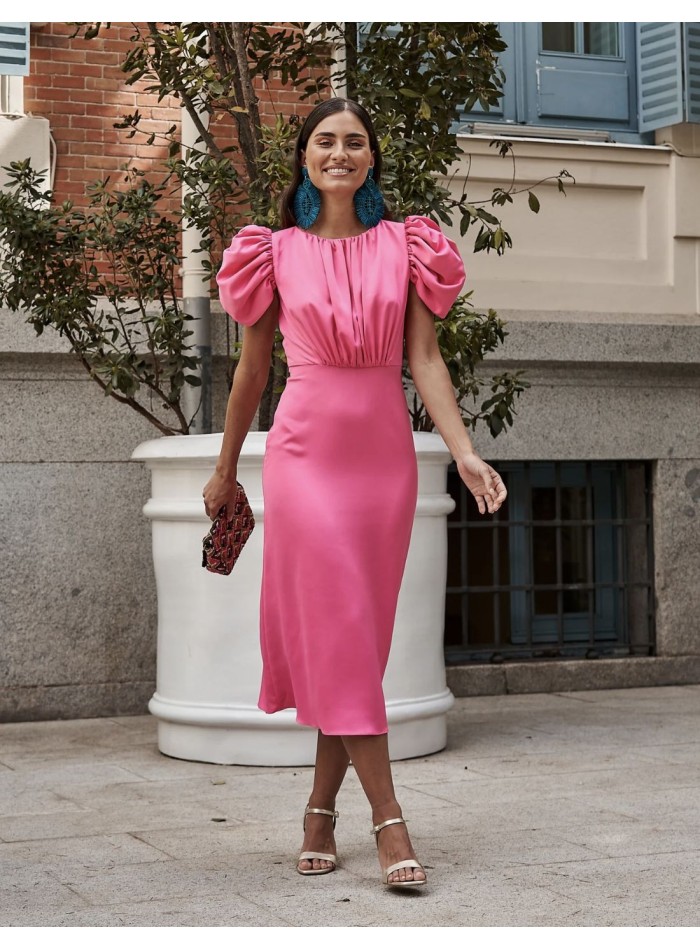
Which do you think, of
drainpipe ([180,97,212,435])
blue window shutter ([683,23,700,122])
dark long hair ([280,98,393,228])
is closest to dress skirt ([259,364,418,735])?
dark long hair ([280,98,393,228])

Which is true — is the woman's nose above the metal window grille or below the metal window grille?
above

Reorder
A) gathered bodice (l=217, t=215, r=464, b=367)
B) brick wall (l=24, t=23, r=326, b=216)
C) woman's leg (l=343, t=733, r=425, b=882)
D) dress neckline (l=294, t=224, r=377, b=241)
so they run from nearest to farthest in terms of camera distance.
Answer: woman's leg (l=343, t=733, r=425, b=882)
gathered bodice (l=217, t=215, r=464, b=367)
dress neckline (l=294, t=224, r=377, b=241)
brick wall (l=24, t=23, r=326, b=216)

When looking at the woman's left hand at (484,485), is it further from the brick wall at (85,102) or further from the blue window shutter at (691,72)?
the blue window shutter at (691,72)

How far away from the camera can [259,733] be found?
5.72 meters

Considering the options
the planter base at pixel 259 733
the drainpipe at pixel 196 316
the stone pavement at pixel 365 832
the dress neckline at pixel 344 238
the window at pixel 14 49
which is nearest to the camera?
the stone pavement at pixel 365 832

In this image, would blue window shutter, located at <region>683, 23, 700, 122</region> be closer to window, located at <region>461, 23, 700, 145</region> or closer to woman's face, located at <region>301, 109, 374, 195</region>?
window, located at <region>461, 23, 700, 145</region>

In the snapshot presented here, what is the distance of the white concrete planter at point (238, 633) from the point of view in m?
5.71

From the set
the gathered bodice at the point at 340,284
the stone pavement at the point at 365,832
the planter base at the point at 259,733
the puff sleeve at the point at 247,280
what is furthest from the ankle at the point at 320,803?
the planter base at the point at 259,733

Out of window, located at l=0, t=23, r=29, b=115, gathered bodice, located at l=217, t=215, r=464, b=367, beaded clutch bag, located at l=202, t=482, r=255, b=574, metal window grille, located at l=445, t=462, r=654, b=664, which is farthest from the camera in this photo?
metal window grille, located at l=445, t=462, r=654, b=664

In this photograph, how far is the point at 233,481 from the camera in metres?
4.17

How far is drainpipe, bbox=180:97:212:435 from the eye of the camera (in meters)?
6.99

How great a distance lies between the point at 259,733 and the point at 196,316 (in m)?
2.38

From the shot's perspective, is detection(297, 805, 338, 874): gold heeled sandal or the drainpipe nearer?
detection(297, 805, 338, 874): gold heeled sandal

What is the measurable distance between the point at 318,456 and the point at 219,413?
338 cm
